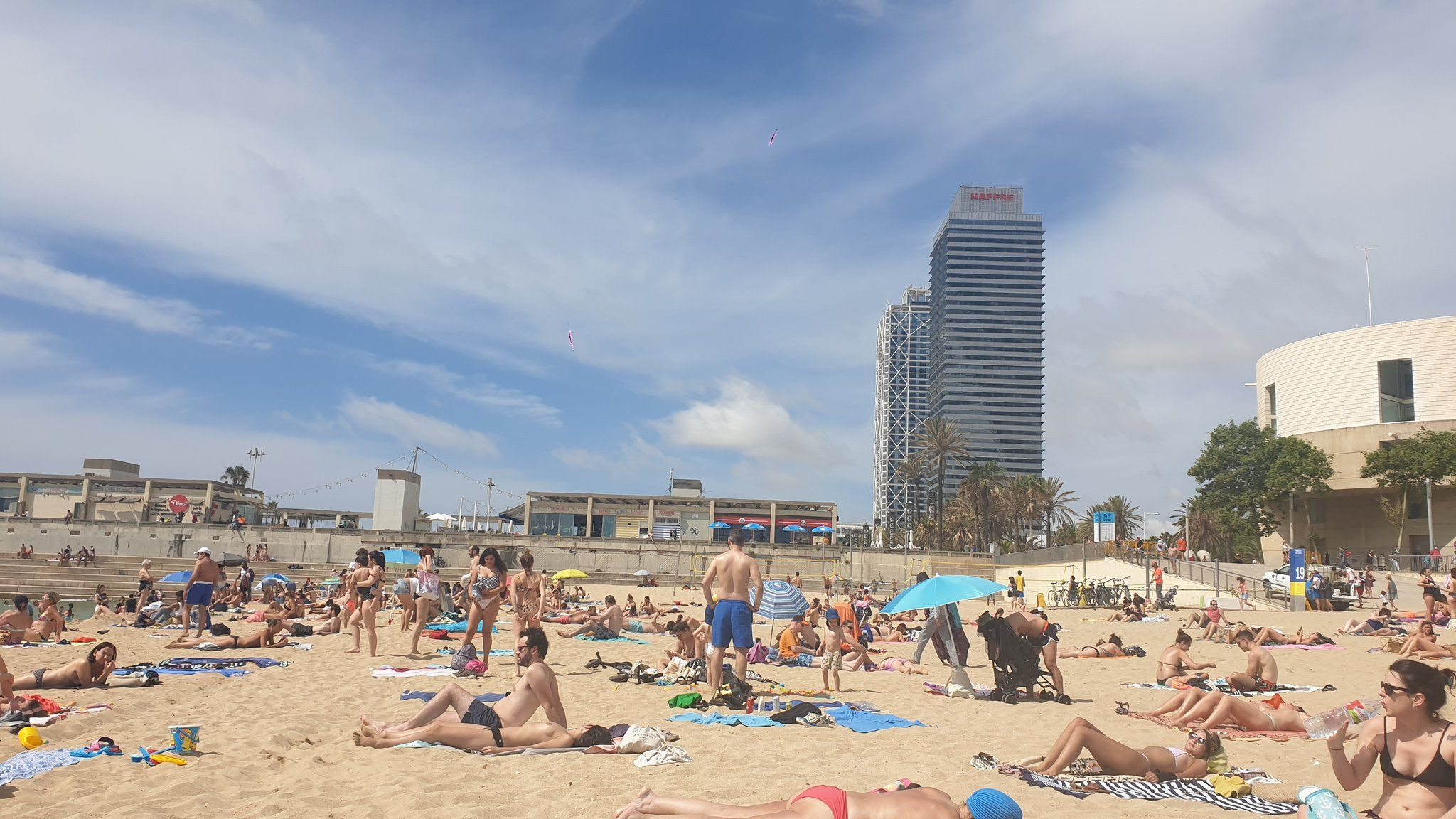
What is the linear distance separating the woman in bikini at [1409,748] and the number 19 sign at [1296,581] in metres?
20.5

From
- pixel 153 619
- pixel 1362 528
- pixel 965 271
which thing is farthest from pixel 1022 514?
pixel 965 271

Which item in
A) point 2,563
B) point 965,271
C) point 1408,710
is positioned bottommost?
point 2,563

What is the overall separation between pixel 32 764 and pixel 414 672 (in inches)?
189

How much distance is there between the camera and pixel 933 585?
9.41 metres

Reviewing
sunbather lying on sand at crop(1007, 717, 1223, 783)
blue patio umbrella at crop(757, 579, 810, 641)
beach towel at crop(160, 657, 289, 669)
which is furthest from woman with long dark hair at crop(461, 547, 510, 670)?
sunbather lying on sand at crop(1007, 717, 1223, 783)

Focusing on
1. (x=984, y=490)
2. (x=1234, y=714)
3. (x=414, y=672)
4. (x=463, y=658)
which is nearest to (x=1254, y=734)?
(x=1234, y=714)

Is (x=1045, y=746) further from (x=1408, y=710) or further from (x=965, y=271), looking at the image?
(x=965, y=271)

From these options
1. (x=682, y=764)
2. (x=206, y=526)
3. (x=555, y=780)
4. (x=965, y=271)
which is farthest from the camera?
(x=965, y=271)

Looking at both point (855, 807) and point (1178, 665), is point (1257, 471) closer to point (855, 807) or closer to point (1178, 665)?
point (1178, 665)

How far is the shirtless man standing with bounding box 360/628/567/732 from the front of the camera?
5.88 m

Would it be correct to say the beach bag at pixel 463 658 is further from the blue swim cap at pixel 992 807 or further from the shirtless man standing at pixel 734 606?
the blue swim cap at pixel 992 807

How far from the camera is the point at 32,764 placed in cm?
508

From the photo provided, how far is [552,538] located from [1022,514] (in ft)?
113

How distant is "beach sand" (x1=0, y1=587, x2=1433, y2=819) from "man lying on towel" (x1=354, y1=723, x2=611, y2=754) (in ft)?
0.44
